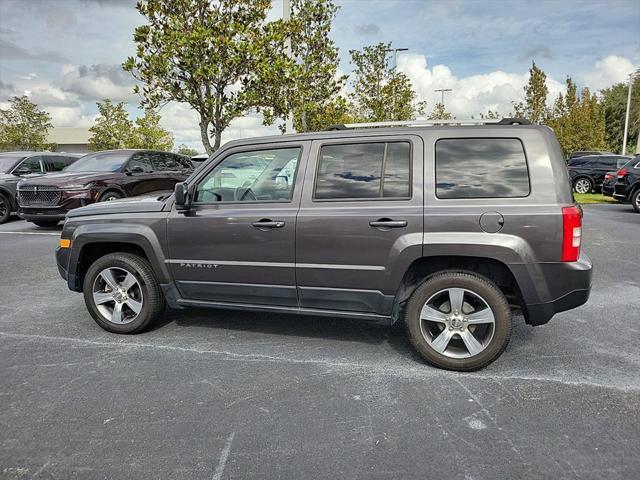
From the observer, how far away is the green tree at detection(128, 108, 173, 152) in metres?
39.5

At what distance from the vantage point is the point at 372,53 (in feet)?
67.9

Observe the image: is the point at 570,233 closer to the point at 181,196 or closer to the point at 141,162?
the point at 181,196

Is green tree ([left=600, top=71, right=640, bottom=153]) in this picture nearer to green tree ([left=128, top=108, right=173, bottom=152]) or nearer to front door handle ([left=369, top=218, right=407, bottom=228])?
green tree ([left=128, top=108, right=173, bottom=152])

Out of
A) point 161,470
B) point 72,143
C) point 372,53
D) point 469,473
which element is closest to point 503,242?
point 469,473

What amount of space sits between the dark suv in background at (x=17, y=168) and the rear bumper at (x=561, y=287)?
13144mm

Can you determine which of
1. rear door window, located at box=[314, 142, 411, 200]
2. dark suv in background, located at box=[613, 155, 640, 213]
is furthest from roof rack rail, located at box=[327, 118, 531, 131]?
dark suv in background, located at box=[613, 155, 640, 213]

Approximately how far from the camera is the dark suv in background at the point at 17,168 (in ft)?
40.3

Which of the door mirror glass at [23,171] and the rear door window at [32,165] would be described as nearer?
the door mirror glass at [23,171]

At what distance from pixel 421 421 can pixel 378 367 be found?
79 centimetres

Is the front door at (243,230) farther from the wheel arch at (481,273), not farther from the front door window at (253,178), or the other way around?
the wheel arch at (481,273)

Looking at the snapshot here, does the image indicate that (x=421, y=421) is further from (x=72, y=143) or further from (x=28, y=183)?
(x=72, y=143)

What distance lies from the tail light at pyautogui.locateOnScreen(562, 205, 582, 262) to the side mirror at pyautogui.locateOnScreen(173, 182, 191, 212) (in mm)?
2934

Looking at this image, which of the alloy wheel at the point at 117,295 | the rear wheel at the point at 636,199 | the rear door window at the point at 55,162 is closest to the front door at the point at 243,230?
the alloy wheel at the point at 117,295

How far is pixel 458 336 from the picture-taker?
3570 mm
